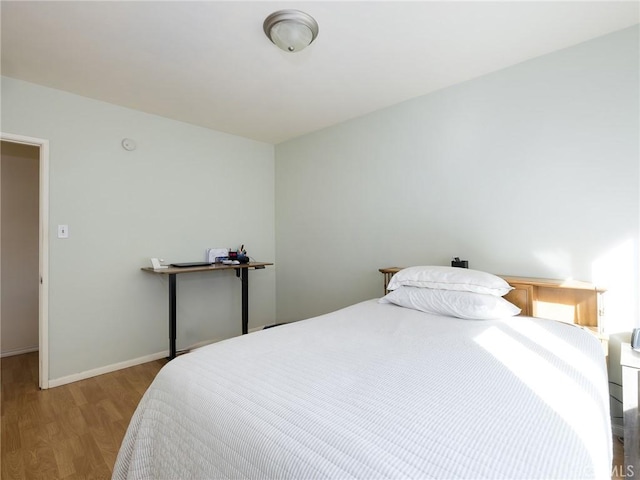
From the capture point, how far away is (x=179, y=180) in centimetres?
339

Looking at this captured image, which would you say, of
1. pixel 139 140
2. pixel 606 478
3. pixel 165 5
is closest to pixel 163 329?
pixel 139 140

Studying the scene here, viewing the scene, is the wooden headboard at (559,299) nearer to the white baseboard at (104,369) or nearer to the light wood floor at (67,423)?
the light wood floor at (67,423)

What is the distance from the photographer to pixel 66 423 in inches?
84.1

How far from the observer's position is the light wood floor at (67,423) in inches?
68.1

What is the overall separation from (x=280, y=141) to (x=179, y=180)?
1.36m

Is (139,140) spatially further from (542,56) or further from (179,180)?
(542,56)

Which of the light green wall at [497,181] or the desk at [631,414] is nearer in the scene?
the desk at [631,414]

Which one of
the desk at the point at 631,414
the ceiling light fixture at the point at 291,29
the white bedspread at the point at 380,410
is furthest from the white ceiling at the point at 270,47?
the desk at the point at 631,414

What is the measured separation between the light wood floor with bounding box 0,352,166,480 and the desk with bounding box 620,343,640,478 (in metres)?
2.61

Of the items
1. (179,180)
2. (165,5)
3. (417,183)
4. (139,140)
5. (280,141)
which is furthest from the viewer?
(280,141)

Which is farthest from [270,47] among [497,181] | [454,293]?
[454,293]

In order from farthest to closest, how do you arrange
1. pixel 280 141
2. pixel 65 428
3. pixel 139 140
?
pixel 280 141, pixel 139 140, pixel 65 428

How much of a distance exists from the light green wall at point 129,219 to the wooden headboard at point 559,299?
9.49 feet

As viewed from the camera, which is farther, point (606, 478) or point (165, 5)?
point (165, 5)
